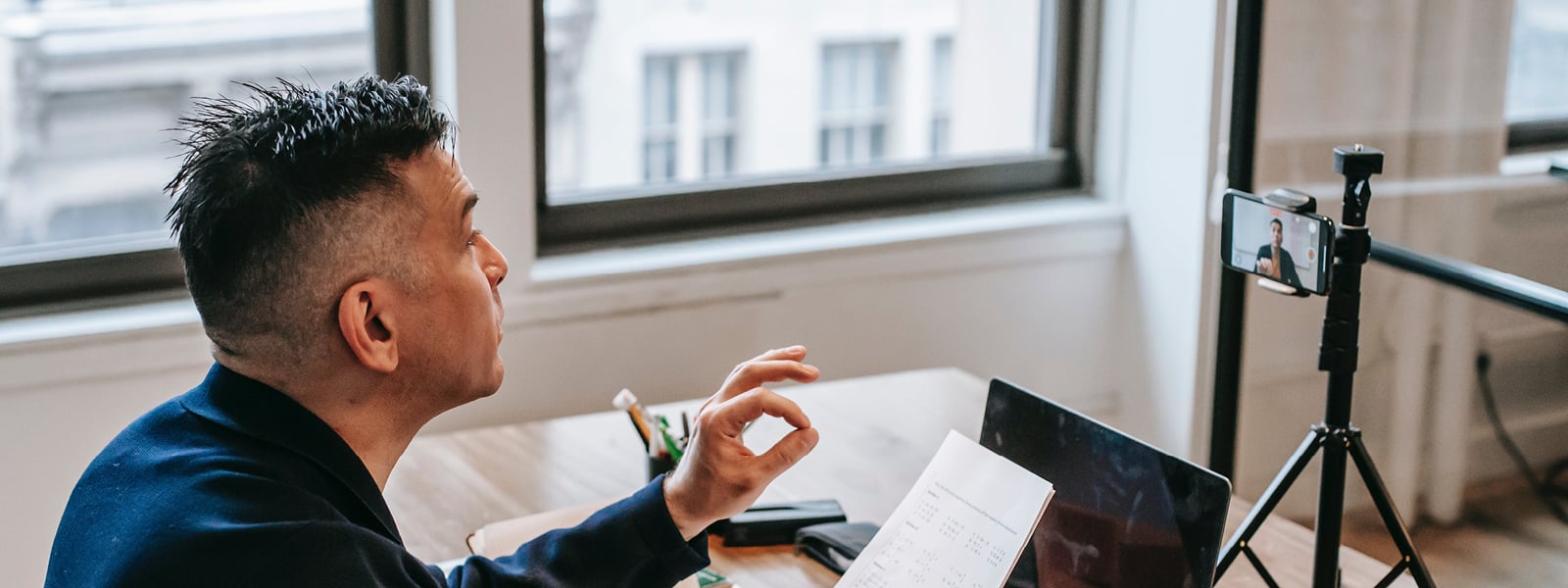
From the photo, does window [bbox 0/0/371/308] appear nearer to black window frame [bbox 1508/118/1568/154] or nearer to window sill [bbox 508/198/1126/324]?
window sill [bbox 508/198/1126/324]

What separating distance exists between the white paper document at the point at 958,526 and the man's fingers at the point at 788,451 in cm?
15

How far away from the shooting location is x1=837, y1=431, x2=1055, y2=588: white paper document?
44.5 inches

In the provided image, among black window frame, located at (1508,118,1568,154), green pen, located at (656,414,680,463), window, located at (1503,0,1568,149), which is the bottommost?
green pen, located at (656,414,680,463)

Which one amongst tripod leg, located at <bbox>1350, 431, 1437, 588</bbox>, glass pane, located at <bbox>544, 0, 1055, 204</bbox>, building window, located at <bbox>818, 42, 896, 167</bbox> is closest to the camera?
tripod leg, located at <bbox>1350, 431, 1437, 588</bbox>

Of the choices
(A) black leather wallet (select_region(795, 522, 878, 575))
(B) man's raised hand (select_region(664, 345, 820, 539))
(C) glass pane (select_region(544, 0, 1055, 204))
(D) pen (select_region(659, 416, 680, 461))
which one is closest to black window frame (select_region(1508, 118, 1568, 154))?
(C) glass pane (select_region(544, 0, 1055, 204))

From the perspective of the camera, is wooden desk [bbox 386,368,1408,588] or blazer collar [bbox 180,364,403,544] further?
wooden desk [bbox 386,368,1408,588]

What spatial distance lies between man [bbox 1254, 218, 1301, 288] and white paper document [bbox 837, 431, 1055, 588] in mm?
270

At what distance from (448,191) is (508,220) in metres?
1.20

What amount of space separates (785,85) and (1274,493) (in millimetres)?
1558

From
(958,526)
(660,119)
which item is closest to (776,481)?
(958,526)

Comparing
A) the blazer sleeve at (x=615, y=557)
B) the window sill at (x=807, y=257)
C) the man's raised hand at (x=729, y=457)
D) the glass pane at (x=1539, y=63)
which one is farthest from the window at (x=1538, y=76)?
the blazer sleeve at (x=615, y=557)

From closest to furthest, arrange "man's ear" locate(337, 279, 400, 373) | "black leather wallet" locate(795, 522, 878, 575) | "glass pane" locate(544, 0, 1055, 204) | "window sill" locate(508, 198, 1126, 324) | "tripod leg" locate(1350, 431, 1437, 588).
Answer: "man's ear" locate(337, 279, 400, 373) → "tripod leg" locate(1350, 431, 1437, 588) → "black leather wallet" locate(795, 522, 878, 575) → "window sill" locate(508, 198, 1126, 324) → "glass pane" locate(544, 0, 1055, 204)

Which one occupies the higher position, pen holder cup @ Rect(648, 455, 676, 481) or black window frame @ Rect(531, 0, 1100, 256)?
black window frame @ Rect(531, 0, 1100, 256)

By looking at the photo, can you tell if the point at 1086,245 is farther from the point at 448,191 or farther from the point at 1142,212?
the point at 448,191
